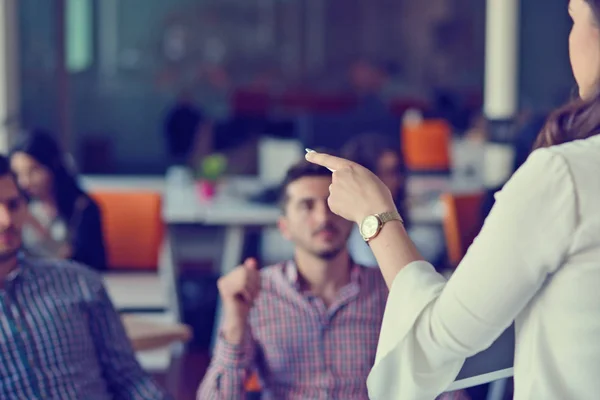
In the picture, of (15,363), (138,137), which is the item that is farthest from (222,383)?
(138,137)

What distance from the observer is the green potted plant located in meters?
5.39

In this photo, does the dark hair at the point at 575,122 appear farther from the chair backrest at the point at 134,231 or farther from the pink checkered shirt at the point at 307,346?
the chair backrest at the point at 134,231

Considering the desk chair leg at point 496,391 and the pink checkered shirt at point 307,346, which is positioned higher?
the pink checkered shirt at point 307,346

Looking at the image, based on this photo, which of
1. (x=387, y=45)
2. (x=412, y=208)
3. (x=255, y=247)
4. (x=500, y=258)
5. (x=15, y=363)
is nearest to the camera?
(x=500, y=258)

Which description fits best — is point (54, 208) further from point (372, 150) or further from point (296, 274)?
point (296, 274)

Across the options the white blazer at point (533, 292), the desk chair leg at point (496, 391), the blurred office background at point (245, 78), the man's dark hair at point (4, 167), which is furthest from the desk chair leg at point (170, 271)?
the white blazer at point (533, 292)

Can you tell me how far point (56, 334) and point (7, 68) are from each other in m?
3.87

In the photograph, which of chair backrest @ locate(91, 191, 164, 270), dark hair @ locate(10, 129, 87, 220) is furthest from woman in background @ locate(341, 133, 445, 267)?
dark hair @ locate(10, 129, 87, 220)

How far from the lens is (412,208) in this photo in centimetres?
498

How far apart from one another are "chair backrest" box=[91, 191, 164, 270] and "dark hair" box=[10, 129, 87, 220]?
0.15 metres

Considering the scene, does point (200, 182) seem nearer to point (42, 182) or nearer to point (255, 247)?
point (255, 247)

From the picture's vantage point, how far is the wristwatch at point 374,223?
1269 millimetres

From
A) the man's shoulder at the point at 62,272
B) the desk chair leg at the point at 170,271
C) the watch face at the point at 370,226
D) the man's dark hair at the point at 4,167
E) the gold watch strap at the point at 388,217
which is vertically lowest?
the desk chair leg at the point at 170,271

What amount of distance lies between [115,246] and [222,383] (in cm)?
213
